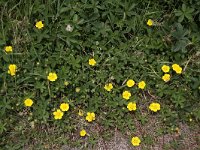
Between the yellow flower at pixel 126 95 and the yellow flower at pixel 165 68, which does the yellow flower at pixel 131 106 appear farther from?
the yellow flower at pixel 165 68

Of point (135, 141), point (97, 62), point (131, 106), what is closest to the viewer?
point (135, 141)

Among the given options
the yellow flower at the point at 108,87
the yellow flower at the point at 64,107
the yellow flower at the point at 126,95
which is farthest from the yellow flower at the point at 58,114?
the yellow flower at the point at 126,95

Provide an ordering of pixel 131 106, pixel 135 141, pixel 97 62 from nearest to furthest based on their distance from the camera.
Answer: pixel 135 141 < pixel 131 106 < pixel 97 62

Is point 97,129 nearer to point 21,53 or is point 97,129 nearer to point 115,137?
point 115,137

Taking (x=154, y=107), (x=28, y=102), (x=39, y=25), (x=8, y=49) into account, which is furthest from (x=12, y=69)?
(x=154, y=107)

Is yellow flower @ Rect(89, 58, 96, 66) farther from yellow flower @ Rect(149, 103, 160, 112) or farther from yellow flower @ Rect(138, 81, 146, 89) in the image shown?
yellow flower @ Rect(149, 103, 160, 112)

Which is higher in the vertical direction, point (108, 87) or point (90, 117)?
point (108, 87)

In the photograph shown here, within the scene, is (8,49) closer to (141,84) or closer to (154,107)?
(141,84)

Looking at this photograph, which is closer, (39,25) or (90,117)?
(90,117)

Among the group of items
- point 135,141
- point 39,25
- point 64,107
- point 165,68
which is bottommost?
point 135,141

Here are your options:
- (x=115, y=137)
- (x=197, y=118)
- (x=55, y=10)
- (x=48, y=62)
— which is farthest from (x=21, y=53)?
(x=197, y=118)
